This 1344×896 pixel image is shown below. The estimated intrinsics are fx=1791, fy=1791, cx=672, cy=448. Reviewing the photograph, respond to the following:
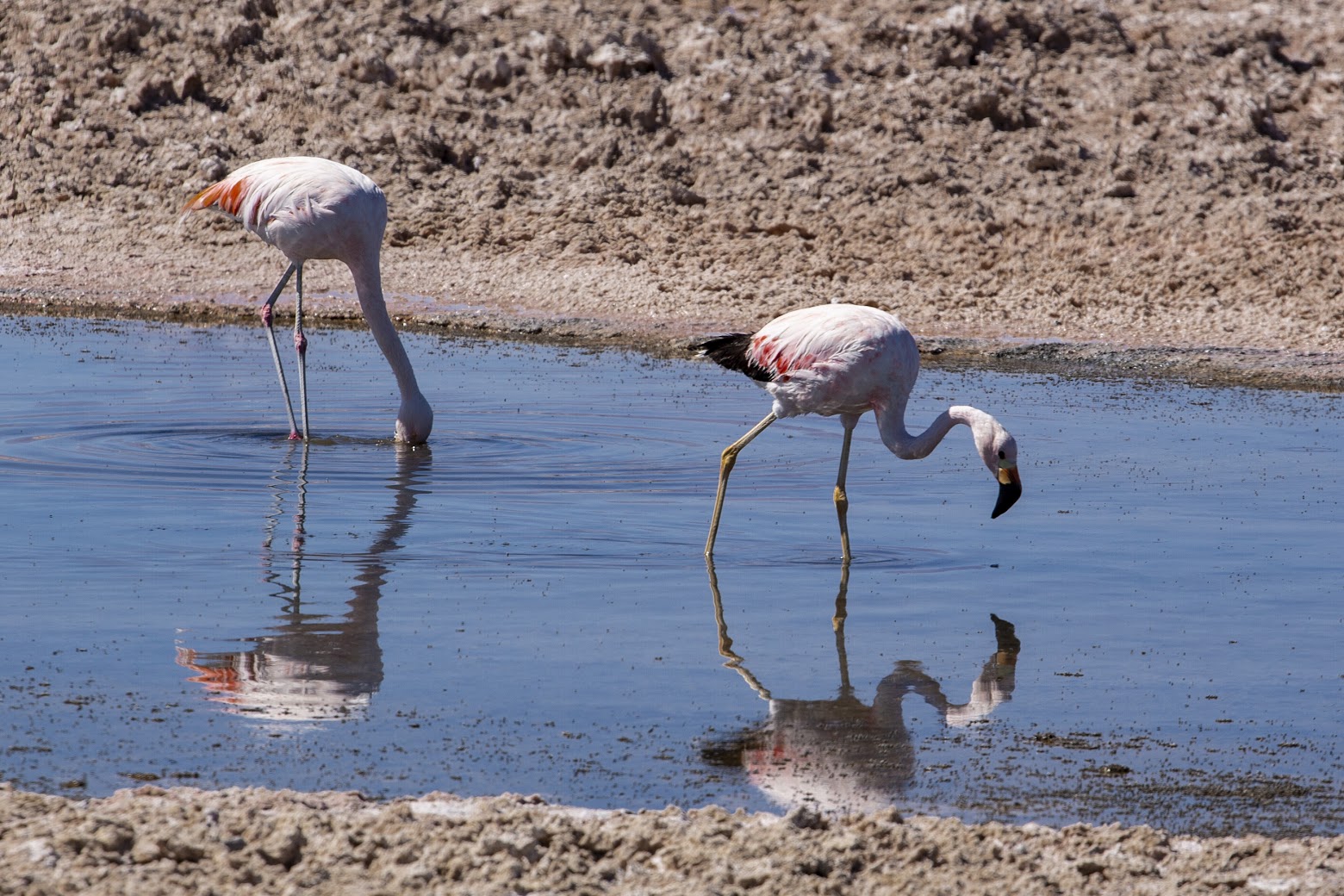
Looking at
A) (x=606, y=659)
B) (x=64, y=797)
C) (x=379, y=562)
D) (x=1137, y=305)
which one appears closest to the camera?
(x=64, y=797)

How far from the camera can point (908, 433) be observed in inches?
285

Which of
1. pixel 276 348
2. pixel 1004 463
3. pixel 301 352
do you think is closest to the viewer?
pixel 1004 463

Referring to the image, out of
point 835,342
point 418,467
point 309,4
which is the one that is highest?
point 309,4

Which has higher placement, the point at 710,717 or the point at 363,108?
the point at 363,108

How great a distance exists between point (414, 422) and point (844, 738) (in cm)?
507

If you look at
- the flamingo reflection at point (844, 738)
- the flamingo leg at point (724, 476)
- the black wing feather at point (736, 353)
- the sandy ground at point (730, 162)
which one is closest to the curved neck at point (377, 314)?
the black wing feather at point (736, 353)

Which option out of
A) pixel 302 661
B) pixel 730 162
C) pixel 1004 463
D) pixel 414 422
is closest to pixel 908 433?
pixel 1004 463

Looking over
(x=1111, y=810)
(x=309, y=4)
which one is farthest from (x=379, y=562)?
(x=309, y=4)

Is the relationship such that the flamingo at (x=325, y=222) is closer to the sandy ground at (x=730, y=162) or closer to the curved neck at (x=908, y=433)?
the curved neck at (x=908, y=433)

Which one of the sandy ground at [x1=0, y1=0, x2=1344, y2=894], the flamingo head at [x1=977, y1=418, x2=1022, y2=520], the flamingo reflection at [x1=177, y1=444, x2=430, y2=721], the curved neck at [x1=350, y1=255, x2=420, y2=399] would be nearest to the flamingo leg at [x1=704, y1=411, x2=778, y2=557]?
the flamingo head at [x1=977, y1=418, x2=1022, y2=520]

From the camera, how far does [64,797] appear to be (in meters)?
4.05

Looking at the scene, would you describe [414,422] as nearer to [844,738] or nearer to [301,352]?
[301,352]

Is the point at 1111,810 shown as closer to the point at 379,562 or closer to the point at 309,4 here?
the point at 379,562

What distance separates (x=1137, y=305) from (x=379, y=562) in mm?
10445
